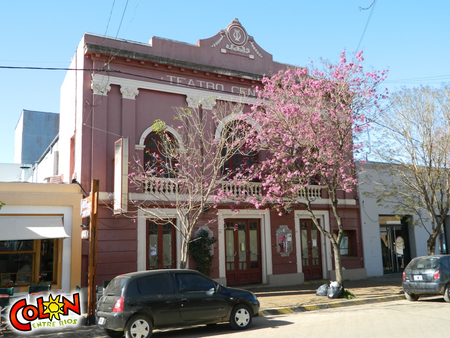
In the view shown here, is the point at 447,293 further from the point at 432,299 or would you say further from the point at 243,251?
the point at 243,251

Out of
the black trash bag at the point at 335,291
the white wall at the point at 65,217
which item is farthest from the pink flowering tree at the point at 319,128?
the white wall at the point at 65,217

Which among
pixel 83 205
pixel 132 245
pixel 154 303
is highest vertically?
pixel 83 205

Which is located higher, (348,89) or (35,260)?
(348,89)

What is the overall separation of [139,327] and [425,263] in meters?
9.89

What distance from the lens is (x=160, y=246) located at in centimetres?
1666

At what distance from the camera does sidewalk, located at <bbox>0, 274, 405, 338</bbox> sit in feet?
35.3

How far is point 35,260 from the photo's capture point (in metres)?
14.7

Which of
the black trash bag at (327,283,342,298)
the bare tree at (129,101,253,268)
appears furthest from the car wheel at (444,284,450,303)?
the bare tree at (129,101,253,268)

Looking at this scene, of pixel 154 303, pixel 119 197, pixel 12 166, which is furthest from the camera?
pixel 12 166

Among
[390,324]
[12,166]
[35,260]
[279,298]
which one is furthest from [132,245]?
[12,166]

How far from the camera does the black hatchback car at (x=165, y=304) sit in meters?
9.05

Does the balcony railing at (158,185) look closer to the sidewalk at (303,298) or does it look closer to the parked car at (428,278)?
the sidewalk at (303,298)

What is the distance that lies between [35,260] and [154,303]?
729cm

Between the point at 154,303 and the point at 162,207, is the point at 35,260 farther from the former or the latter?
the point at 154,303
